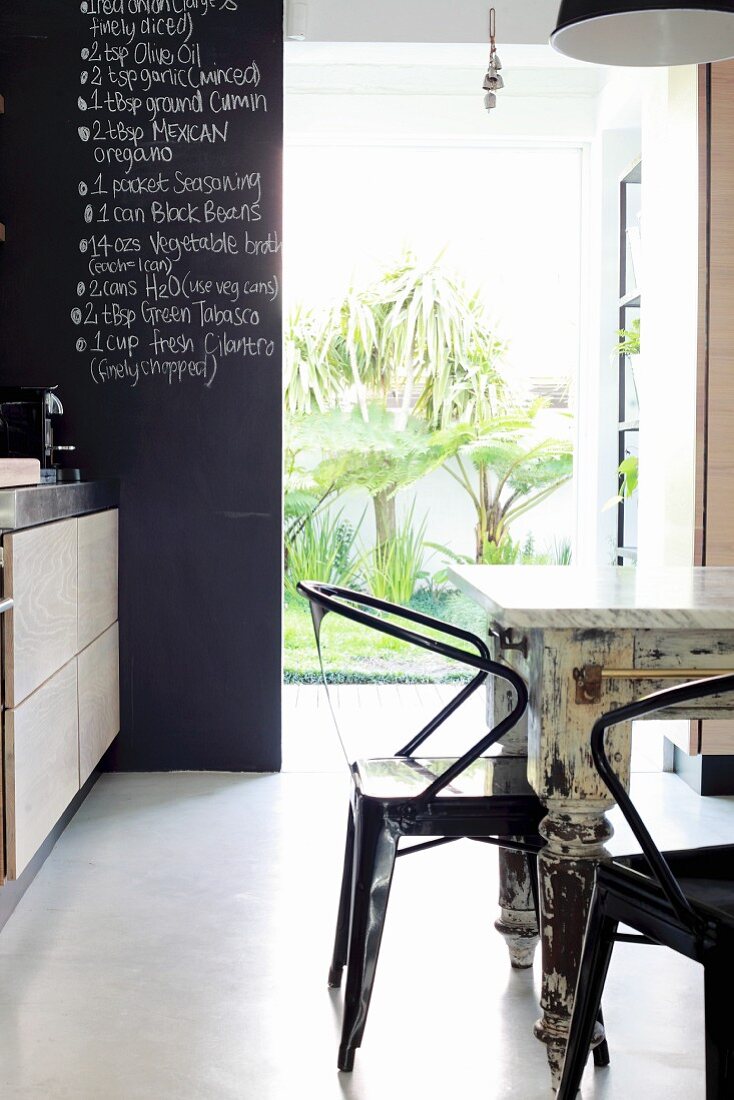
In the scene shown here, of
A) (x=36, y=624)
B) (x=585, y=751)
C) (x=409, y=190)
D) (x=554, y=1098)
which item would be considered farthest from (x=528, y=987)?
(x=409, y=190)

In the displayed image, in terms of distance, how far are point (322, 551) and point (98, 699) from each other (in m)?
2.73

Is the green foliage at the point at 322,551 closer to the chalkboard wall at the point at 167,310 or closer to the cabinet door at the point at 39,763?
the chalkboard wall at the point at 167,310

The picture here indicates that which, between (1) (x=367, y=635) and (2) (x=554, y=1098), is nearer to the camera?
(2) (x=554, y=1098)

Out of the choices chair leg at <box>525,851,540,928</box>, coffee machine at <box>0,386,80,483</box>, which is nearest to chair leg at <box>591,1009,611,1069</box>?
chair leg at <box>525,851,540,928</box>

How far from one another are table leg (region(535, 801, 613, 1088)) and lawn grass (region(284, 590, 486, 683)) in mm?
3854

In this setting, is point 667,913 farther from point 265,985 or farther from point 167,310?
point 167,310

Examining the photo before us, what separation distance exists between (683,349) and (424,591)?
2.79 metres

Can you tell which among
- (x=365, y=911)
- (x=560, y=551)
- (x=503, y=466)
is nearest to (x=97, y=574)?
(x=365, y=911)

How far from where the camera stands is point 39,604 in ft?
8.52

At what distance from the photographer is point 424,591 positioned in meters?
6.19

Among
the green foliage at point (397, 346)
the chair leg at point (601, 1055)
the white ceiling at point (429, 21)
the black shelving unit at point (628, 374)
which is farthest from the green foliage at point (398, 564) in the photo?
the chair leg at point (601, 1055)

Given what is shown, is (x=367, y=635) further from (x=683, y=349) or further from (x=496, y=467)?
(x=683, y=349)

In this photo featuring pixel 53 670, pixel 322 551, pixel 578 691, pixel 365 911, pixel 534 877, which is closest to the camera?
pixel 578 691

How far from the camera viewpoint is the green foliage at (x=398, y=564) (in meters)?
6.10
